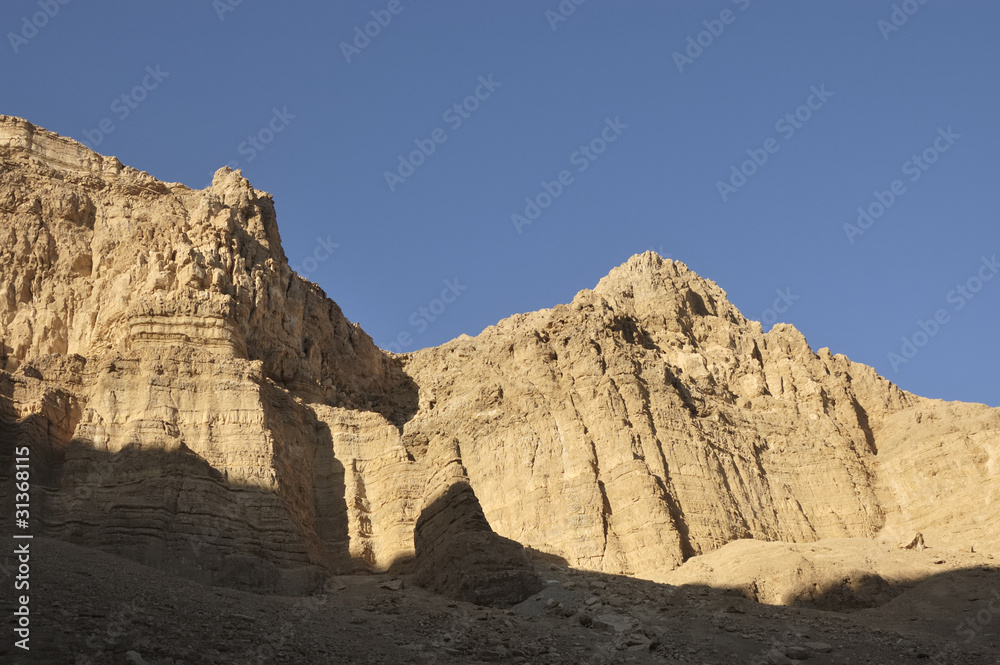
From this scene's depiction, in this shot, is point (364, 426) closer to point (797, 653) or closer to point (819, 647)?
point (797, 653)

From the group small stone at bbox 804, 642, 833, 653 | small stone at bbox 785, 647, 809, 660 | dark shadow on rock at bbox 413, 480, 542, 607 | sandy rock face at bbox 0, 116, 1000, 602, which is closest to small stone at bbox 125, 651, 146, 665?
sandy rock face at bbox 0, 116, 1000, 602

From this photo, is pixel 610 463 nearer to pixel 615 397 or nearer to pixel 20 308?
pixel 615 397

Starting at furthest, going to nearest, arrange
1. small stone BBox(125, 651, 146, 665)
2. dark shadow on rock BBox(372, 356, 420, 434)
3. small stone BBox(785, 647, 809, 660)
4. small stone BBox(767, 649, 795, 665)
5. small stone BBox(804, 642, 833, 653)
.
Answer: dark shadow on rock BBox(372, 356, 420, 434) → small stone BBox(804, 642, 833, 653) → small stone BBox(785, 647, 809, 660) → small stone BBox(767, 649, 795, 665) → small stone BBox(125, 651, 146, 665)

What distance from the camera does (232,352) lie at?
48938 mm

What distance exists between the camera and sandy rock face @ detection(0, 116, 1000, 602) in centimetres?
4188

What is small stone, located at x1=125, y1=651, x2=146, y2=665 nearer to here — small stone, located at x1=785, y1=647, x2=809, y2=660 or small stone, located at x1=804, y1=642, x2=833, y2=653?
small stone, located at x1=785, y1=647, x2=809, y2=660

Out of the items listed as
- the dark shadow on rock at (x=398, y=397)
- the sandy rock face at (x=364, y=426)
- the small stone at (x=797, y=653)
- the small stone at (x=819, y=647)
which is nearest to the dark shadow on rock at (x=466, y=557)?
the sandy rock face at (x=364, y=426)

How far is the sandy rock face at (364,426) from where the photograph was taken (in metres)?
41.9

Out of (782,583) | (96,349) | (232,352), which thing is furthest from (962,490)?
(96,349)

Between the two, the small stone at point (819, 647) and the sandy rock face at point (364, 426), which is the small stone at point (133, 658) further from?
the small stone at point (819, 647)

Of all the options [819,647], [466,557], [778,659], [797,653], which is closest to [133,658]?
[466,557]

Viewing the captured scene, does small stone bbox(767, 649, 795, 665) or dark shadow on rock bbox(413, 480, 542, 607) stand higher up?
dark shadow on rock bbox(413, 480, 542, 607)

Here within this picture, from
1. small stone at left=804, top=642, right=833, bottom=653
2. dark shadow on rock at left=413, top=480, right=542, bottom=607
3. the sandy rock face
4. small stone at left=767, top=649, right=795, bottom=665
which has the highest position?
the sandy rock face

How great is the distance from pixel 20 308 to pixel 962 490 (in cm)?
4792
